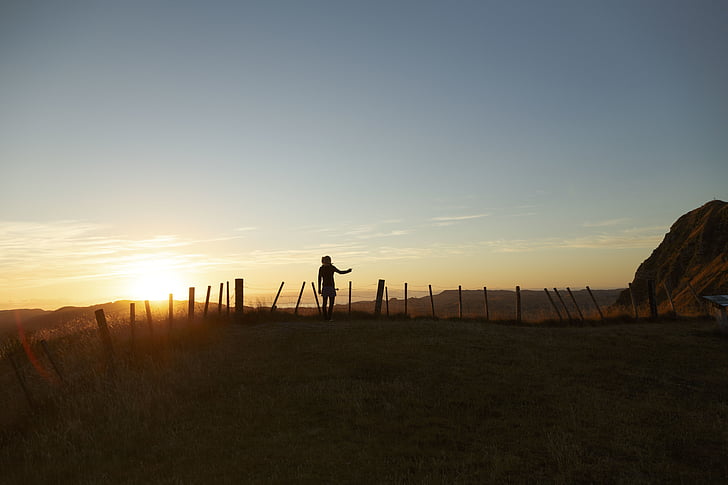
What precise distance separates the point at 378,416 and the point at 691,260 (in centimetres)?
4414

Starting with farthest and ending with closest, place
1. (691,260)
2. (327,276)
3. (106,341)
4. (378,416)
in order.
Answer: (691,260), (327,276), (106,341), (378,416)

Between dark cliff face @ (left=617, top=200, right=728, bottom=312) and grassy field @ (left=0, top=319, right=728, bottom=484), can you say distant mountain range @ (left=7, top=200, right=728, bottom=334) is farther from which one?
grassy field @ (left=0, top=319, right=728, bottom=484)

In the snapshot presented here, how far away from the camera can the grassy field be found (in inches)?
322

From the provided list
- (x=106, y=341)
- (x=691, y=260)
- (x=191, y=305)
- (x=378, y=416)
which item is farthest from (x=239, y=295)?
(x=691, y=260)

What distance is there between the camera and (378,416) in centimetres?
1049

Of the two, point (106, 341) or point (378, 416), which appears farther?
point (106, 341)

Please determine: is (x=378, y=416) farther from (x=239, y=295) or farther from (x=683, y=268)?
(x=683, y=268)

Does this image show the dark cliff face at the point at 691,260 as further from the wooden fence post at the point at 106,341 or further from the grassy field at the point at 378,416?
the wooden fence post at the point at 106,341

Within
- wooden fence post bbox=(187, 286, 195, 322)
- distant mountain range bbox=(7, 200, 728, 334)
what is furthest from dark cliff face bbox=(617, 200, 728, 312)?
wooden fence post bbox=(187, 286, 195, 322)

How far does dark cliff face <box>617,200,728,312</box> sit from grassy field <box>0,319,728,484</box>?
75.4ft

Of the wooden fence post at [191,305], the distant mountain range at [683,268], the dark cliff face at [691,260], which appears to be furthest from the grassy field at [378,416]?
the dark cliff face at [691,260]

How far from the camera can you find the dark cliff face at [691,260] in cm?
3681

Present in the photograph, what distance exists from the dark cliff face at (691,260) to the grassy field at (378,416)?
22992mm

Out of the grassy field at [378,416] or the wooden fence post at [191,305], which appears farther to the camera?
the wooden fence post at [191,305]
